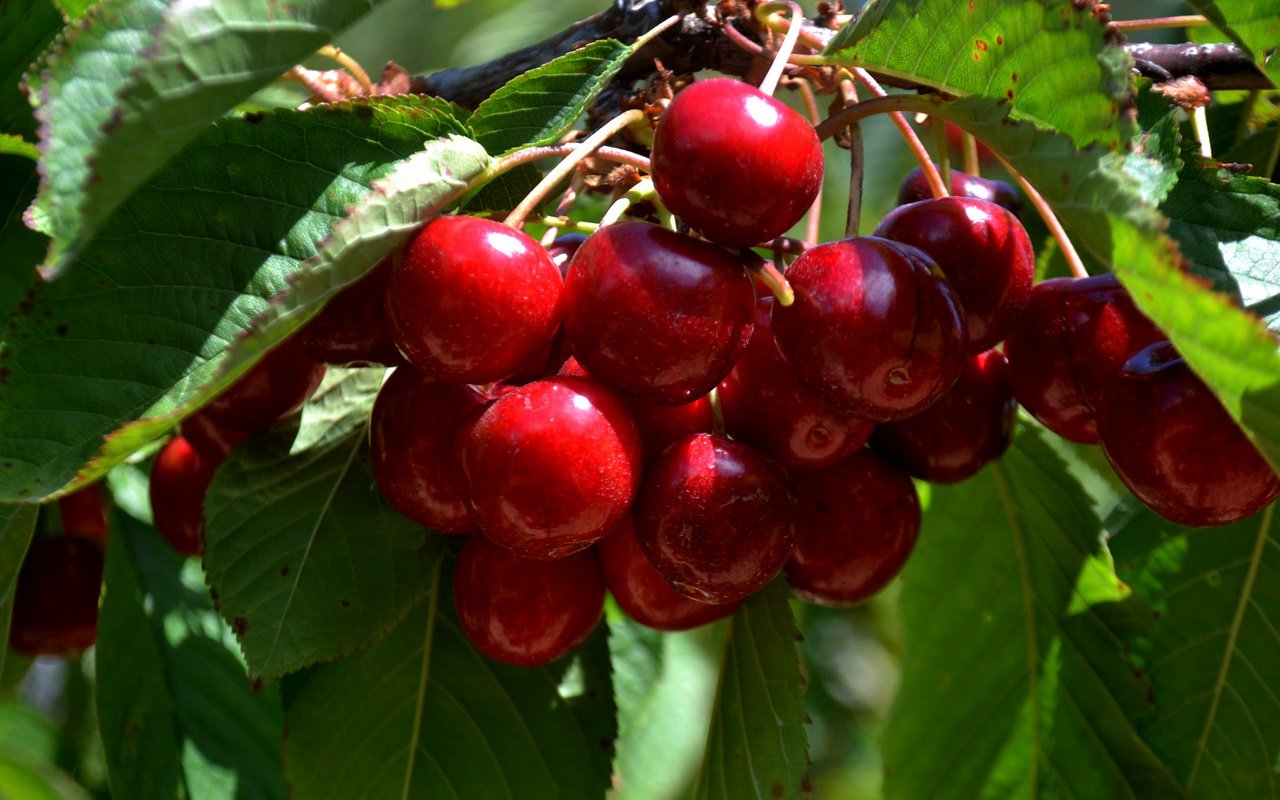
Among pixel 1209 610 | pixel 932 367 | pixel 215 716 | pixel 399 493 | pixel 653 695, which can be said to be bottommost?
pixel 653 695

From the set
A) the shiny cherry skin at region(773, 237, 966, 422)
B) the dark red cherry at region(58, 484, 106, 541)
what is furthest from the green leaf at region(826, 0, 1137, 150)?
the dark red cherry at region(58, 484, 106, 541)

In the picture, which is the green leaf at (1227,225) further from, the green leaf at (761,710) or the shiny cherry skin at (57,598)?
the shiny cherry skin at (57,598)

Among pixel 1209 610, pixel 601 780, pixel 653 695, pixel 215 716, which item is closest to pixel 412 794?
pixel 601 780

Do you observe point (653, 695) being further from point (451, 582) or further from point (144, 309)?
point (144, 309)

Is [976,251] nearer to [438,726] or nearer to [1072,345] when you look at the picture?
[1072,345]

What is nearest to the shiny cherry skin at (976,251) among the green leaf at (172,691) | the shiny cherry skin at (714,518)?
the shiny cherry skin at (714,518)

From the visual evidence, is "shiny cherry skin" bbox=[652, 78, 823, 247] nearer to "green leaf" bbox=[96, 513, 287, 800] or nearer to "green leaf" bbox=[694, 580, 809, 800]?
"green leaf" bbox=[694, 580, 809, 800]

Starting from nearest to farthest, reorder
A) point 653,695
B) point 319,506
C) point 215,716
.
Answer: point 319,506
point 215,716
point 653,695
